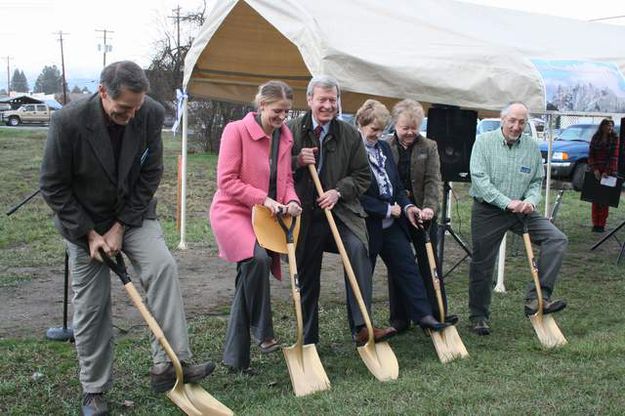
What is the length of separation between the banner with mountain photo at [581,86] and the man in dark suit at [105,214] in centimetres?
413

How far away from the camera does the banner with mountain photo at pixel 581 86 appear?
6840 mm

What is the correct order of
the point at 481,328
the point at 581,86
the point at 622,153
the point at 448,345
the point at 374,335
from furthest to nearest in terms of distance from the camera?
1. the point at 622,153
2. the point at 581,86
3. the point at 481,328
4. the point at 448,345
5. the point at 374,335

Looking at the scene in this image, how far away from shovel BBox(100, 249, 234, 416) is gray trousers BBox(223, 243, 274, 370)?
749mm

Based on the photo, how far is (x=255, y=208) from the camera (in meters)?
4.62

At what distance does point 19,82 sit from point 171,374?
163 meters

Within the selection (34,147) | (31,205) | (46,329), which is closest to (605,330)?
(46,329)

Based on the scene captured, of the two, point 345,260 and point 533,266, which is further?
point 533,266

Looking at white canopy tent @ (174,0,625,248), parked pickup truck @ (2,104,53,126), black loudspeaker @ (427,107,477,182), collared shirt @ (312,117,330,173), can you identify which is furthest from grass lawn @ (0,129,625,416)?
parked pickup truck @ (2,104,53,126)

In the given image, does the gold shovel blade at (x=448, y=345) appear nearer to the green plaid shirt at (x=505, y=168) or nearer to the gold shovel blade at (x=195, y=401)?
the green plaid shirt at (x=505, y=168)

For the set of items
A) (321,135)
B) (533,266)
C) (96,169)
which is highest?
(321,135)

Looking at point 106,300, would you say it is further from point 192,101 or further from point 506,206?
point 192,101

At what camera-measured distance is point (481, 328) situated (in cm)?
591

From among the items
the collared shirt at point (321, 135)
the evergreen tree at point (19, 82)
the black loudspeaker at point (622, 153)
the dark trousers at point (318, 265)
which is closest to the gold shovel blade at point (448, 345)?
the dark trousers at point (318, 265)

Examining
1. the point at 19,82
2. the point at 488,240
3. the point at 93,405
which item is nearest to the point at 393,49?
the point at 488,240
